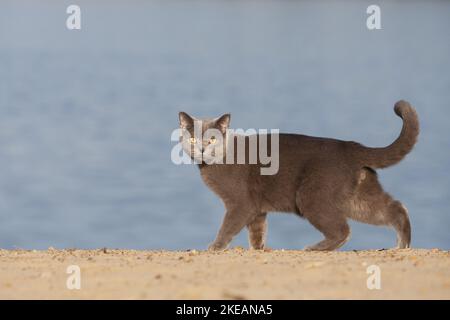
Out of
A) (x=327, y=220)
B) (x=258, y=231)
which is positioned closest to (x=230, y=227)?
(x=258, y=231)

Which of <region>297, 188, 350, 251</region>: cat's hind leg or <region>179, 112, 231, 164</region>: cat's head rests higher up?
<region>179, 112, 231, 164</region>: cat's head

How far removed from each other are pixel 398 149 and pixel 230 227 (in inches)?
61.9

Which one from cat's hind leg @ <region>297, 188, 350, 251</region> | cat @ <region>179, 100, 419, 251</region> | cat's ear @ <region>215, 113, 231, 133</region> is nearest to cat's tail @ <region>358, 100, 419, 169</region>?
cat @ <region>179, 100, 419, 251</region>

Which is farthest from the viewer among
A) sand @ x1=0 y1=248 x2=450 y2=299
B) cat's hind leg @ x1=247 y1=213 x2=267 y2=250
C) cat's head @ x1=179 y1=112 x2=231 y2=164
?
cat's hind leg @ x1=247 y1=213 x2=267 y2=250

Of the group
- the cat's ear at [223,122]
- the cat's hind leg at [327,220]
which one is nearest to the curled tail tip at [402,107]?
the cat's hind leg at [327,220]

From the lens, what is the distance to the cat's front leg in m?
6.96

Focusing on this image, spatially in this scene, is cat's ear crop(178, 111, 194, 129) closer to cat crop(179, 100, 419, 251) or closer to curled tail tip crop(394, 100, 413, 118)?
cat crop(179, 100, 419, 251)

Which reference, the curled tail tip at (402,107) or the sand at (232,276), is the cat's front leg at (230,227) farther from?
the curled tail tip at (402,107)

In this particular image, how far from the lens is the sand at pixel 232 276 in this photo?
4.29 meters

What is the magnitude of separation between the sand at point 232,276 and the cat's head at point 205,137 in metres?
1.45

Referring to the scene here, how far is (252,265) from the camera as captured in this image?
516 cm

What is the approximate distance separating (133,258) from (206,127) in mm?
1790
